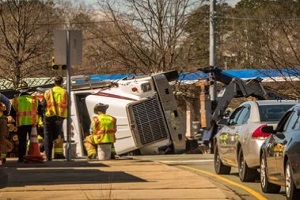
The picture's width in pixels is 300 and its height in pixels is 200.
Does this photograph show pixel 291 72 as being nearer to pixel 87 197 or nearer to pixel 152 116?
pixel 152 116

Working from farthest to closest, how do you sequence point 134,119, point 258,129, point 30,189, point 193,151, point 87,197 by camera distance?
point 193,151
point 134,119
point 258,129
point 30,189
point 87,197

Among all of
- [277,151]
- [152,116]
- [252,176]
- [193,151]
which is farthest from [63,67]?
[193,151]

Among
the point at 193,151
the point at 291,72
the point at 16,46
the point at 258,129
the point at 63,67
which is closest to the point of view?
the point at 258,129

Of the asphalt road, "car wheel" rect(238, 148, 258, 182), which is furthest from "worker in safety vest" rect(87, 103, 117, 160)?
"car wheel" rect(238, 148, 258, 182)

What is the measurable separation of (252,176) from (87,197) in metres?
4.81

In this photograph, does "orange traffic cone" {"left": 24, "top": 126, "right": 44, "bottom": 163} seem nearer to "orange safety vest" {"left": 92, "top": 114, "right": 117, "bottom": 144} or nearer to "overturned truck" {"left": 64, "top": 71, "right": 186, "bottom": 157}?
"orange safety vest" {"left": 92, "top": 114, "right": 117, "bottom": 144}

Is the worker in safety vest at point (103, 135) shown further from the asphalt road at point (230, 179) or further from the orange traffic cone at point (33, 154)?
the orange traffic cone at point (33, 154)

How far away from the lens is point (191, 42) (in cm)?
4194

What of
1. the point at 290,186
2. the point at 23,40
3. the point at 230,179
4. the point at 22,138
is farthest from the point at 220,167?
the point at 23,40

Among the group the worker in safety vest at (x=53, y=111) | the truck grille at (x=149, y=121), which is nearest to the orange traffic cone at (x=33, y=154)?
the worker in safety vest at (x=53, y=111)

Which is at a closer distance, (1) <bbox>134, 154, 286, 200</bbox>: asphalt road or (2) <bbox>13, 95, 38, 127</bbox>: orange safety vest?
(1) <bbox>134, 154, 286, 200</bbox>: asphalt road

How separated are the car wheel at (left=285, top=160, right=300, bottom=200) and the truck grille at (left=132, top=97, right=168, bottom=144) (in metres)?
15.0

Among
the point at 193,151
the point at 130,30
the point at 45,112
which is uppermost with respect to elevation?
the point at 130,30

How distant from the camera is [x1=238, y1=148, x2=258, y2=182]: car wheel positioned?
1516 cm
